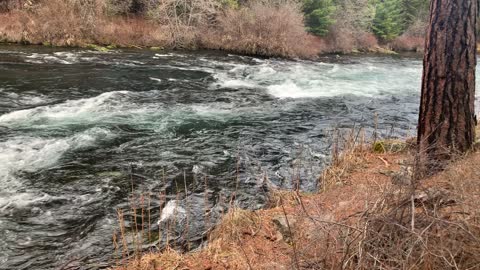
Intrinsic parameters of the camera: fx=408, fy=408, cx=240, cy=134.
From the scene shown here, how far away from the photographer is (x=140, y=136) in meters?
8.78

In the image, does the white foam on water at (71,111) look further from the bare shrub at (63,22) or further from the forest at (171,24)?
the forest at (171,24)

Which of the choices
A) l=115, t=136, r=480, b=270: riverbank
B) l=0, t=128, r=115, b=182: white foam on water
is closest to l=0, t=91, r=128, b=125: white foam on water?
l=0, t=128, r=115, b=182: white foam on water

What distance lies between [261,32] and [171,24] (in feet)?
18.2

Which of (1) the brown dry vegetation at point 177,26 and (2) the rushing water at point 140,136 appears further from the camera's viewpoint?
(1) the brown dry vegetation at point 177,26

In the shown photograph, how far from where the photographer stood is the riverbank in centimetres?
279

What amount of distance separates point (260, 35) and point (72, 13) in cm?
1099

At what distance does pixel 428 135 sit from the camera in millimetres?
5332

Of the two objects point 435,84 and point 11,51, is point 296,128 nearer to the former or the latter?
point 435,84

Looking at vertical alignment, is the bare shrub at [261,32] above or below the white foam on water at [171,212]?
above

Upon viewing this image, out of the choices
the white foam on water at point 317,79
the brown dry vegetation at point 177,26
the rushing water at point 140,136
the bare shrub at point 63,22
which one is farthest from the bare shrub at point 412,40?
the bare shrub at point 63,22

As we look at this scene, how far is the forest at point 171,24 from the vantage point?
22.5 m

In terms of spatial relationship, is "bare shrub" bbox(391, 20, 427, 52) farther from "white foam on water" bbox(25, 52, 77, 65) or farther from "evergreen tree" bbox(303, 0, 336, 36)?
"white foam on water" bbox(25, 52, 77, 65)

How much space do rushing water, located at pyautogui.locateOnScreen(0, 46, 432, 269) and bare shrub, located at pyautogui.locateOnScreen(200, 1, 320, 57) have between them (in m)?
6.80

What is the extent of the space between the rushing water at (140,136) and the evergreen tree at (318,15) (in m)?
14.1
